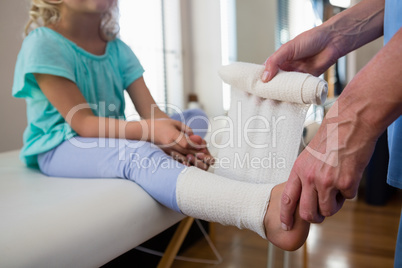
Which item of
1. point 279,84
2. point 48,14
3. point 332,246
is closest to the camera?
point 279,84

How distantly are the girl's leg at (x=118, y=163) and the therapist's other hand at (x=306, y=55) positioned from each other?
11.2 inches

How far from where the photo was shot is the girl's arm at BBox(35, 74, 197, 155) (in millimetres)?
894

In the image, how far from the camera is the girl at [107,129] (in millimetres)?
687

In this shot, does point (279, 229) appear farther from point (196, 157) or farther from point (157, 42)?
point (157, 42)

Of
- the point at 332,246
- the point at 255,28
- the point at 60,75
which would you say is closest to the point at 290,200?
the point at 60,75

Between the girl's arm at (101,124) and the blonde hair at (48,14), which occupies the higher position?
the blonde hair at (48,14)

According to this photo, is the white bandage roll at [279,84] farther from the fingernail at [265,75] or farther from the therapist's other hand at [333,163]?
the therapist's other hand at [333,163]

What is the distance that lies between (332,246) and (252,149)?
84cm

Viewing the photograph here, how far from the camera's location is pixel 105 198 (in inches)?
28.3

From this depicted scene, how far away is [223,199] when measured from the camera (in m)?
0.68

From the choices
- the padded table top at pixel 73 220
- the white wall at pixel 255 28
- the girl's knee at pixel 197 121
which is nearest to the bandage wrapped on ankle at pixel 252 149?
the padded table top at pixel 73 220

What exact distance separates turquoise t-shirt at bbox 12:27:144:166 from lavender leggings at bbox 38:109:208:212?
0.06 metres

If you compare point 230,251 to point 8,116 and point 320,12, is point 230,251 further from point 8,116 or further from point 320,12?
point 320,12

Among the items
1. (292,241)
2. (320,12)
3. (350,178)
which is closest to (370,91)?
(350,178)
